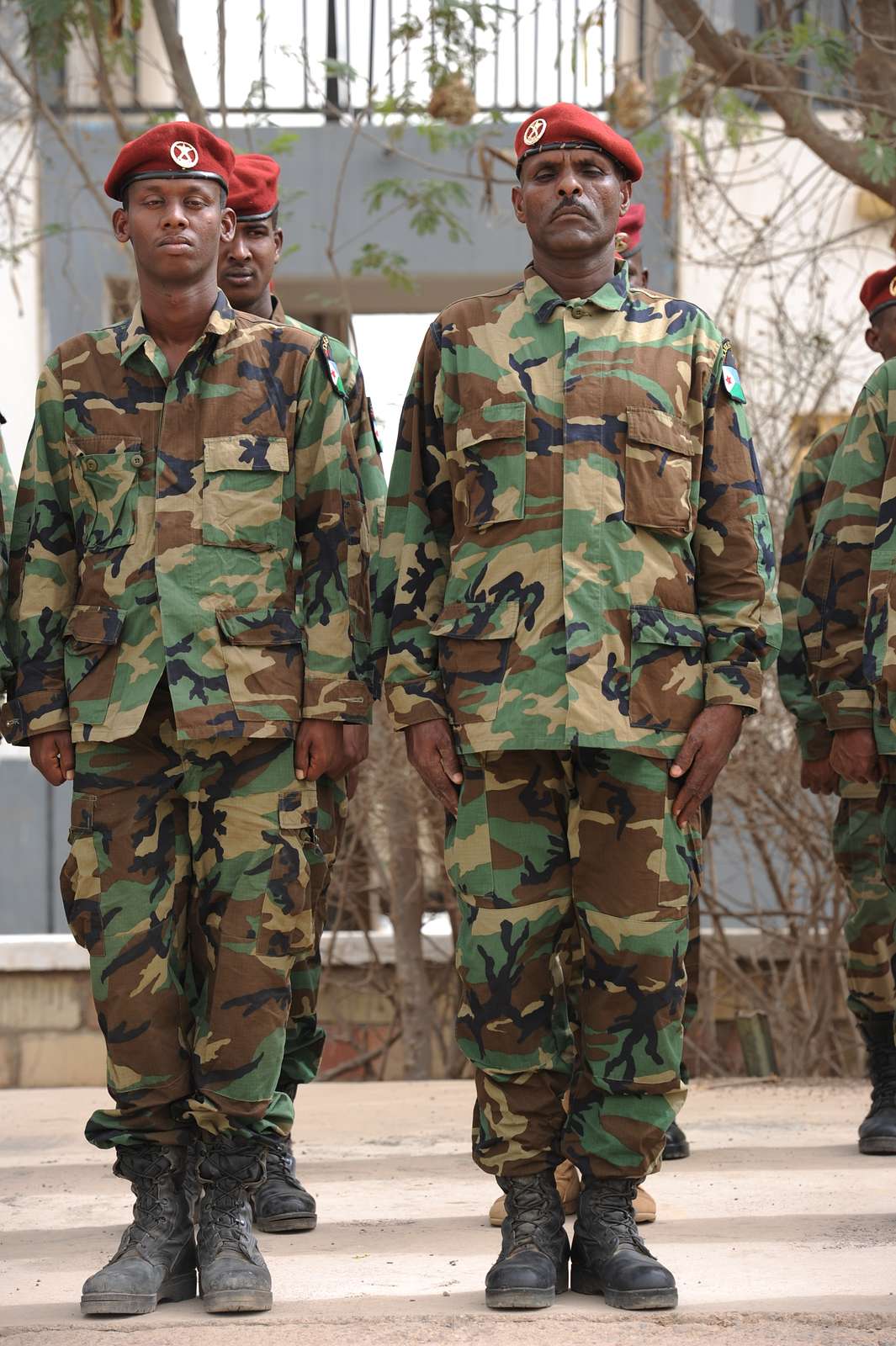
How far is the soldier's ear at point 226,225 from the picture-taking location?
393cm

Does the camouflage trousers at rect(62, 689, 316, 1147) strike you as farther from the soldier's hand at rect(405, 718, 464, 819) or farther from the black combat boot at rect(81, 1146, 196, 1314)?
the soldier's hand at rect(405, 718, 464, 819)

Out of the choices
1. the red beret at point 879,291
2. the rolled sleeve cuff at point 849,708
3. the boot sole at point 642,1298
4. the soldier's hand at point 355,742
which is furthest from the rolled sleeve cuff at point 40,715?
the red beret at point 879,291

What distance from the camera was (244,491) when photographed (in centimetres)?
377

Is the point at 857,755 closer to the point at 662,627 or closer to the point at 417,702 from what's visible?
the point at 662,627

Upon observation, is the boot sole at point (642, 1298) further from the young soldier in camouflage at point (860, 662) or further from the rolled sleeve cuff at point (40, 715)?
the rolled sleeve cuff at point (40, 715)

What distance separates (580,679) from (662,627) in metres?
0.21

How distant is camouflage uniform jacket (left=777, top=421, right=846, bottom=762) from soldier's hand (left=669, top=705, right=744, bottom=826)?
1715mm

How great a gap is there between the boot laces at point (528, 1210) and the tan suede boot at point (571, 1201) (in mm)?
640

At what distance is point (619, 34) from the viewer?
993 centimetres

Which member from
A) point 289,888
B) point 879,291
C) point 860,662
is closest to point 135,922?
point 289,888

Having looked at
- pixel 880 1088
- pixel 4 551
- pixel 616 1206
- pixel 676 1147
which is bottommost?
pixel 676 1147

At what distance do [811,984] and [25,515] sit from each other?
5262mm

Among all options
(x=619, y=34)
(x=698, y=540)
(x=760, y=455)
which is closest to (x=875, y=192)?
(x=760, y=455)

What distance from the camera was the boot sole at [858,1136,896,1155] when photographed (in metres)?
5.09
